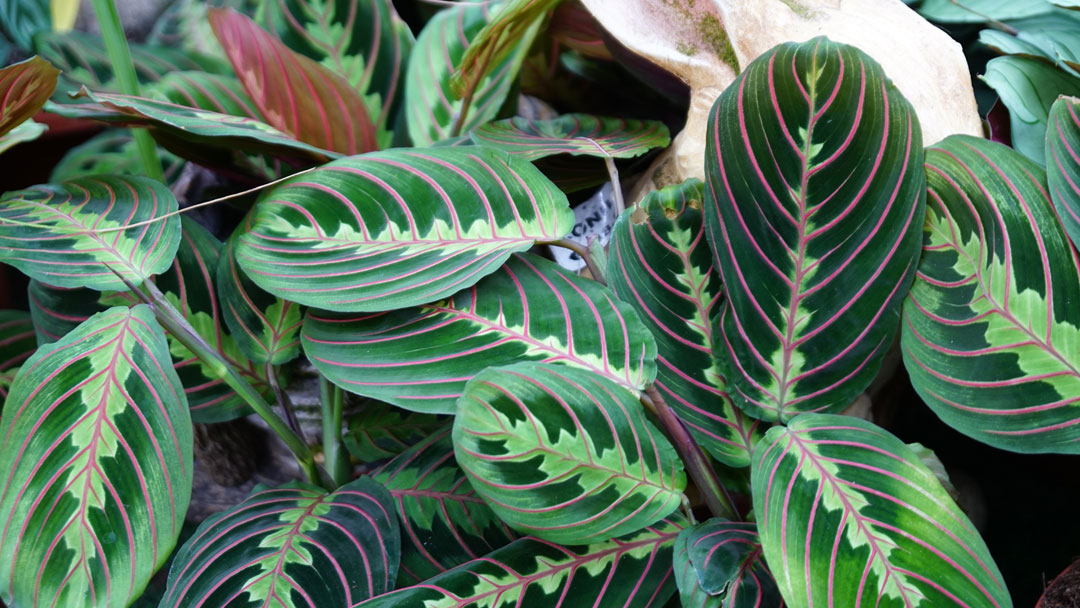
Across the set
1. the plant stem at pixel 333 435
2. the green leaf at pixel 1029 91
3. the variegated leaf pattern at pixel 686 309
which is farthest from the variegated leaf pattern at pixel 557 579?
the green leaf at pixel 1029 91

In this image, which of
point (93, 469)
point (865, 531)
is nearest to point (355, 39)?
point (93, 469)

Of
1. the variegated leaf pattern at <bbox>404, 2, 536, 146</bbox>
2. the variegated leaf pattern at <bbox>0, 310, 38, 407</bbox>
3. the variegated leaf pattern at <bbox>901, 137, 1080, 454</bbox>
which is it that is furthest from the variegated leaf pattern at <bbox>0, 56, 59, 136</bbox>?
the variegated leaf pattern at <bbox>901, 137, 1080, 454</bbox>

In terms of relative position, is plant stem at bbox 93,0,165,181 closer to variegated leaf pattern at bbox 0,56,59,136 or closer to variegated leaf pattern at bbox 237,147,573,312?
variegated leaf pattern at bbox 0,56,59,136

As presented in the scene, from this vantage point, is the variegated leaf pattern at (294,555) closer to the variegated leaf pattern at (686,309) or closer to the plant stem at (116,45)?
the variegated leaf pattern at (686,309)

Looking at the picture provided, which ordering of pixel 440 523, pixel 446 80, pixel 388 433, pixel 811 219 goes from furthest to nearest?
pixel 446 80, pixel 388 433, pixel 440 523, pixel 811 219

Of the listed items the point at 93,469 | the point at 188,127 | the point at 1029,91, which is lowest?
the point at 93,469

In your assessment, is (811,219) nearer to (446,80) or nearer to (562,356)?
(562,356)

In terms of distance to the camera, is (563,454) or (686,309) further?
(686,309)
